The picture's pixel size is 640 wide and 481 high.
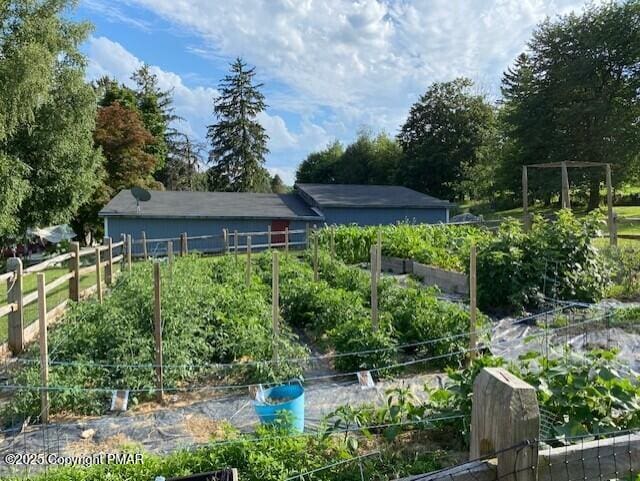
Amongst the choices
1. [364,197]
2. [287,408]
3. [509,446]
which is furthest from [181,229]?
[509,446]

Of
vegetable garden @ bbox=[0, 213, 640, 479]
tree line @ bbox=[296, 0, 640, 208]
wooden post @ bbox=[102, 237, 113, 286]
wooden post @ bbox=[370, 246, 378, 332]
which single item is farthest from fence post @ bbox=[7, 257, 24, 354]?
tree line @ bbox=[296, 0, 640, 208]

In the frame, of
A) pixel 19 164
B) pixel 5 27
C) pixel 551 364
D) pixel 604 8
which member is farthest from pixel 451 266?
pixel 604 8

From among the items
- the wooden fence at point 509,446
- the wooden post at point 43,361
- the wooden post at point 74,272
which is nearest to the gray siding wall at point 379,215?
the wooden post at point 74,272

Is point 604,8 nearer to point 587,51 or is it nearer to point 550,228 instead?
point 587,51

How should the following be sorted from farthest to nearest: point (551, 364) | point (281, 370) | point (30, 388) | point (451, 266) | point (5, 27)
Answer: point (5, 27)
point (451, 266)
point (281, 370)
point (30, 388)
point (551, 364)

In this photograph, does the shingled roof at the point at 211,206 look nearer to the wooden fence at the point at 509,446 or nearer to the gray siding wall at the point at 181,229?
the gray siding wall at the point at 181,229

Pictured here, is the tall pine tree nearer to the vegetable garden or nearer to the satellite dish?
the satellite dish

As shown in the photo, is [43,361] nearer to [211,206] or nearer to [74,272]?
[74,272]

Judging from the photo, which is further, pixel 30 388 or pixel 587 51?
pixel 587 51

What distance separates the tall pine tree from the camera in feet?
149

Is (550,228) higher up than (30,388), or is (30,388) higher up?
(550,228)

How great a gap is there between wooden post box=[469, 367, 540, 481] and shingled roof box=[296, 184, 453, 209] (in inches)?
968

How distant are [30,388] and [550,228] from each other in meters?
8.18

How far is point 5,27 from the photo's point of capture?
18.0m
